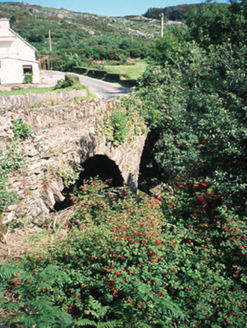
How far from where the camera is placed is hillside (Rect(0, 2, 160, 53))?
197 feet

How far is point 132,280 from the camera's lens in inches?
175

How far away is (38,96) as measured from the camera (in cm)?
1242

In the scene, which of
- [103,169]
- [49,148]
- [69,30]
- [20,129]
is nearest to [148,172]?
[103,169]

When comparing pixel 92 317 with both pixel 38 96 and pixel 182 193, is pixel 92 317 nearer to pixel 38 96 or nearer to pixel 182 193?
pixel 182 193

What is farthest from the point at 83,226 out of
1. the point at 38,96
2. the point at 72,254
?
the point at 38,96

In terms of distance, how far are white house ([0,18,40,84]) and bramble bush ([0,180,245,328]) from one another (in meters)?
25.2

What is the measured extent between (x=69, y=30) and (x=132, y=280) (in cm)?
8251

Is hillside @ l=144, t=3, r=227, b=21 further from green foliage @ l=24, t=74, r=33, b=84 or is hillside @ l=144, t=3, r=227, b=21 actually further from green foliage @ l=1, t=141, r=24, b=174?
green foliage @ l=1, t=141, r=24, b=174

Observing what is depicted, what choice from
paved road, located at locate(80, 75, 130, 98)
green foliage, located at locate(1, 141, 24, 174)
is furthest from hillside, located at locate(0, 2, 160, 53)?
green foliage, located at locate(1, 141, 24, 174)

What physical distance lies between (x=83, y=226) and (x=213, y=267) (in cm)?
257

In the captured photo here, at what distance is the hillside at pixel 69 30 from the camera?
197 feet

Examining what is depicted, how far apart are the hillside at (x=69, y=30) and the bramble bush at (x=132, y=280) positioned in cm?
4990

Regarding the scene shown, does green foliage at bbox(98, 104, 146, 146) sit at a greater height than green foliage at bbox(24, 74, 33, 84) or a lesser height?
lesser

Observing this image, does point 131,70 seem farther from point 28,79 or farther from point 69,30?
point 69,30
